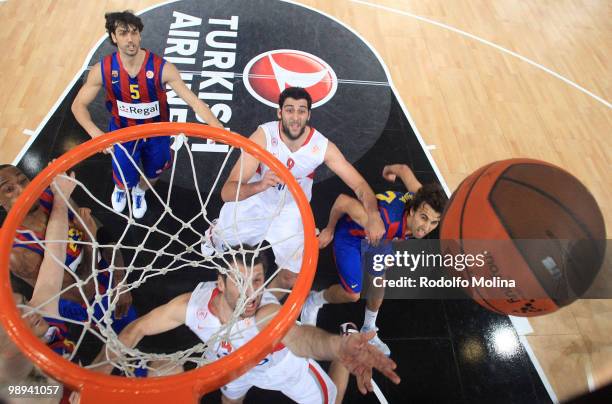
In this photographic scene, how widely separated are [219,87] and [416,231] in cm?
244

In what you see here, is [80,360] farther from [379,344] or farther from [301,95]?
[301,95]

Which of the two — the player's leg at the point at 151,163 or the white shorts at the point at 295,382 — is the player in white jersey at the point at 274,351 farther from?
the player's leg at the point at 151,163

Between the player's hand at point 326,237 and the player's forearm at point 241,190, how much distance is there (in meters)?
0.67

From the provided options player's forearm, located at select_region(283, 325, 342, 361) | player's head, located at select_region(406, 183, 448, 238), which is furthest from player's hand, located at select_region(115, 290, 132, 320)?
player's head, located at select_region(406, 183, 448, 238)

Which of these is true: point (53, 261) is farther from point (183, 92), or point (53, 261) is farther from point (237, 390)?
point (183, 92)

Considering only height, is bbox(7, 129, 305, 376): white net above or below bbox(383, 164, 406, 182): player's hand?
above

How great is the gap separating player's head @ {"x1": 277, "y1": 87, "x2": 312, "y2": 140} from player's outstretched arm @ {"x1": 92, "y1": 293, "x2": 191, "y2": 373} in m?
1.29

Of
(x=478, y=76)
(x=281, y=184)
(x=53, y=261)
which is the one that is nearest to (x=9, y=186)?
(x=53, y=261)

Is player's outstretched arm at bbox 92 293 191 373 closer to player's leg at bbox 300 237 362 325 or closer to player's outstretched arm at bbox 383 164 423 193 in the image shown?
player's leg at bbox 300 237 362 325

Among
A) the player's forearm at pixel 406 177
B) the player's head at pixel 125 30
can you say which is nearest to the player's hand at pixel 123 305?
the player's head at pixel 125 30

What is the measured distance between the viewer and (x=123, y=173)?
354 centimetres

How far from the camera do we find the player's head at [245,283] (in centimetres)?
260

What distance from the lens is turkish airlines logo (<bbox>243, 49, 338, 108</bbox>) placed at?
180 inches

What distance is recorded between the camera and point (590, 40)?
18.5 feet
